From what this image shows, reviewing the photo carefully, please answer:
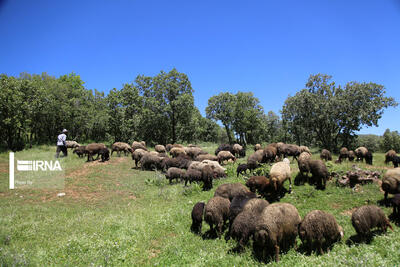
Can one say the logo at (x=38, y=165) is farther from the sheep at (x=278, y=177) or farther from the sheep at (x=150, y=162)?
the sheep at (x=278, y=177)

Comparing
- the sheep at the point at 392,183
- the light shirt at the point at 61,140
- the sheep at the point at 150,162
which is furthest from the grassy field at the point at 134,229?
the light shirt at the point at 61,140

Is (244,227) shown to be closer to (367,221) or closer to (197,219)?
(197,219)

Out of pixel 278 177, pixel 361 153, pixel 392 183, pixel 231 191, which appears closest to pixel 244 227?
pixel 231 191

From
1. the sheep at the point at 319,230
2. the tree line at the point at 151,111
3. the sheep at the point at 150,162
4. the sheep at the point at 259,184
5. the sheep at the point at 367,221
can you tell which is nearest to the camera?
the sheep at the point at 319,230

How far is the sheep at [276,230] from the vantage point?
17.8 ft

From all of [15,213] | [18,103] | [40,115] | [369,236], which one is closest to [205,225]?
[369,236]

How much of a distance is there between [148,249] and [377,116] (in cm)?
3270

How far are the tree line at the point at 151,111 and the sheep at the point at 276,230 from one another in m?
28.0

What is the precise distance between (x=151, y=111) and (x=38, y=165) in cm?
1910

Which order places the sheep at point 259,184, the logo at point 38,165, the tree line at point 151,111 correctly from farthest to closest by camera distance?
1. the tree line at point 151,111
2. the logo at point 38,165
3. the sheep at point 259,184

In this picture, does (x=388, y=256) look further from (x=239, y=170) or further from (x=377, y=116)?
(x=377, y=116)

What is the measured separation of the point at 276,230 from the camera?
5.53m

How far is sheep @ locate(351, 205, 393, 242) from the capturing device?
19.1 ft

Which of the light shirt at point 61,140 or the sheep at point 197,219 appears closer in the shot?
the sheep at point 197,219
